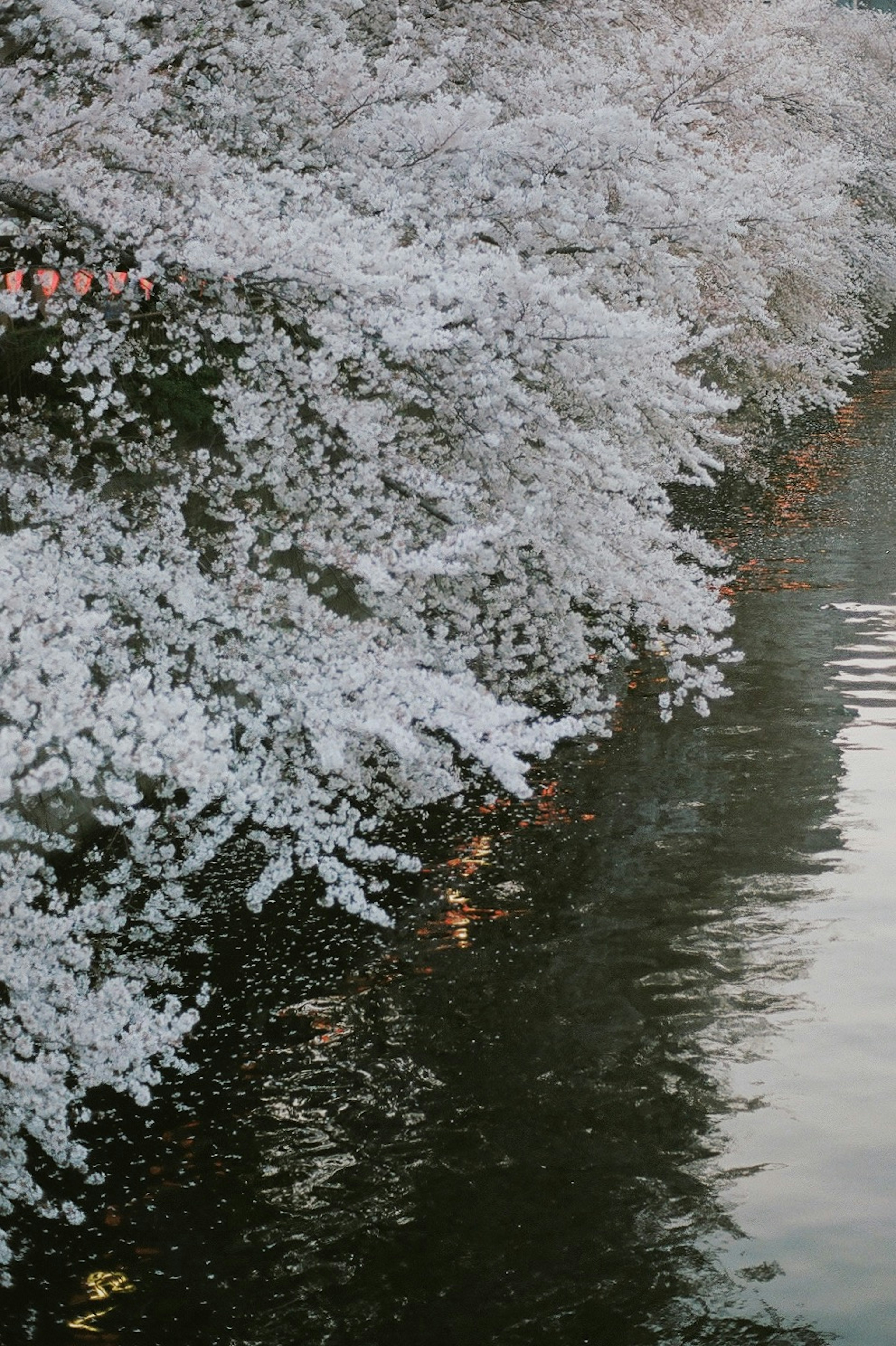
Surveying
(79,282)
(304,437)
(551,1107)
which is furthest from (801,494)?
(551,1107)

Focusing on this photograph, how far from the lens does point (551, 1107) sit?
6.66 metres

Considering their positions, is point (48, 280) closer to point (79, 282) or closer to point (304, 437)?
point (79, 282)

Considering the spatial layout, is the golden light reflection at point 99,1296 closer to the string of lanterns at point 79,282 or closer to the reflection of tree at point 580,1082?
the reflection of tree at point 580,1082

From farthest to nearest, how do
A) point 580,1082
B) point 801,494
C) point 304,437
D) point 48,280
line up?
point 801,494 → point 304,437 → point 48,280 → point 580,1082

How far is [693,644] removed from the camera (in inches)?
374

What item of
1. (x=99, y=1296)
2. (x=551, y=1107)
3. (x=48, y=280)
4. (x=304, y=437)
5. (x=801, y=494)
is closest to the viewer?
(x=99, y=1296)

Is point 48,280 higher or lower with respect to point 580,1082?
higher

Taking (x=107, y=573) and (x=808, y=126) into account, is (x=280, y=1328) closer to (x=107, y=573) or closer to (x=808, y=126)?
(x=107, y=573)

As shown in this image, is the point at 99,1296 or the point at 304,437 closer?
the point at 99,1296

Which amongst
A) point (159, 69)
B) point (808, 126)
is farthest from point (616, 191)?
point (808, 126)

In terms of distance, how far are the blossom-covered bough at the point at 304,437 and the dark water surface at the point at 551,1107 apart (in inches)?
19.9

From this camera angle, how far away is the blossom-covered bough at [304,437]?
6.31 m

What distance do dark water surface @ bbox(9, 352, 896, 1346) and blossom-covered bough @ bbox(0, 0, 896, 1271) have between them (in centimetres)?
50

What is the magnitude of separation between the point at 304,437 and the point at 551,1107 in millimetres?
4215
